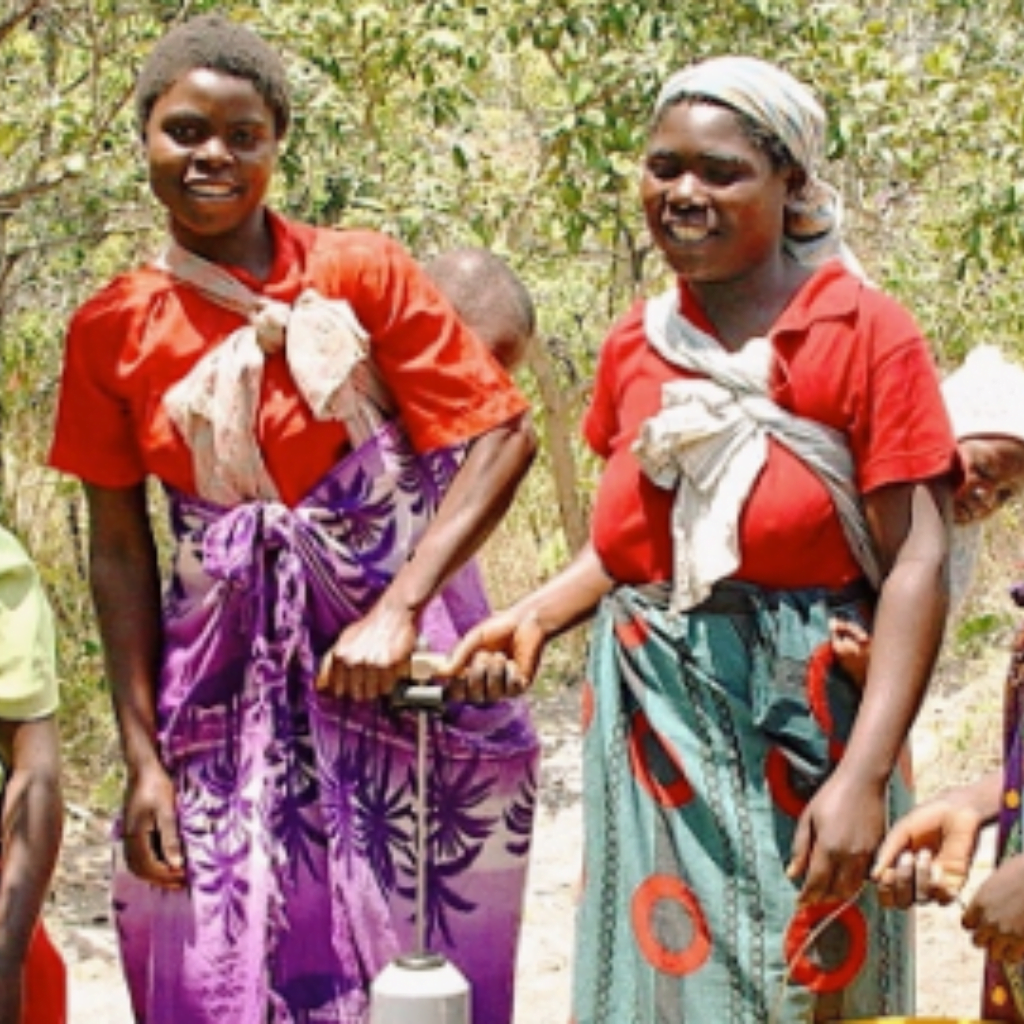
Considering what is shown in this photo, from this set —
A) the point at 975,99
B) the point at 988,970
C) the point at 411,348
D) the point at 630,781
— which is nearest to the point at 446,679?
the point at 630,781

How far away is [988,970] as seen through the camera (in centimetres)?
246

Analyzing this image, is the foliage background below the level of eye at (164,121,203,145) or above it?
above

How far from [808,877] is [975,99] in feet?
11.4

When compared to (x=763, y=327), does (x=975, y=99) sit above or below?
above

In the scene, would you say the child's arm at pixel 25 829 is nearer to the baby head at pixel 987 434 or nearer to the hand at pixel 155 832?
the hand at pixel 155 832

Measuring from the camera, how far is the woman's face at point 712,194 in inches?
101

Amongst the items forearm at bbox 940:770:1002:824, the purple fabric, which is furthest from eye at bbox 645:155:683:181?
forearm at bbox 940:770:1002:824

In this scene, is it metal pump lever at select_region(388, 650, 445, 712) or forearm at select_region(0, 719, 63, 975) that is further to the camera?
metal pump lever at select_region(388, 650, 445, 712)

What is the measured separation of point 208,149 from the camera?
280 centimetres

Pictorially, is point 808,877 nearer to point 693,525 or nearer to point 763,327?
point 693,525

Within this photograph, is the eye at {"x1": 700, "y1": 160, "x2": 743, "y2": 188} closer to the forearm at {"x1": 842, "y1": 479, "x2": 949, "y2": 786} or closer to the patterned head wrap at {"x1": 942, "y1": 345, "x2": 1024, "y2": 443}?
the forearm at {"x1": 842, "y1": 479, "x2": 949, "y2": 786}

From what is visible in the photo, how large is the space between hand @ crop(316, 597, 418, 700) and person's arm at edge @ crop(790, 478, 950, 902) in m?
0.56

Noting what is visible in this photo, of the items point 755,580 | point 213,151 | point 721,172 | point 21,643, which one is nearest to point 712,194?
point 721,172

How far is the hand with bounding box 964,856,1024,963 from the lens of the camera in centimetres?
213
